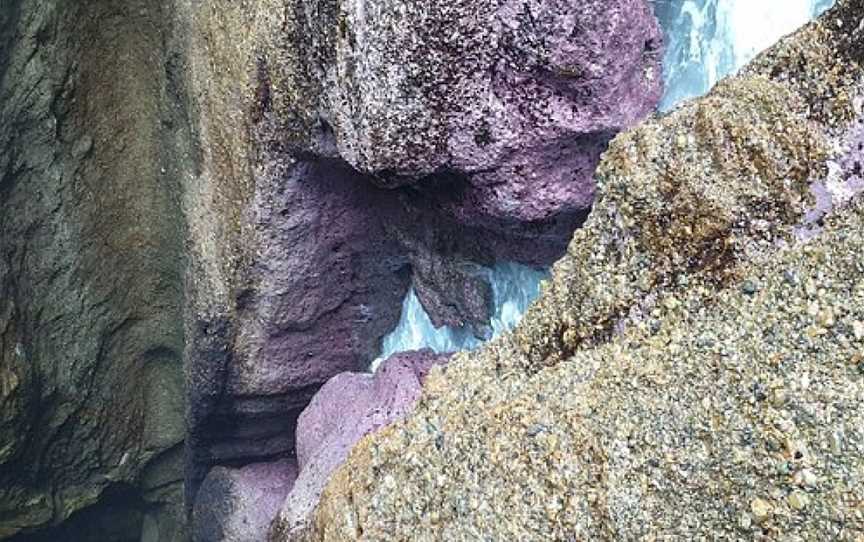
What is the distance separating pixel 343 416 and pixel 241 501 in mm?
886

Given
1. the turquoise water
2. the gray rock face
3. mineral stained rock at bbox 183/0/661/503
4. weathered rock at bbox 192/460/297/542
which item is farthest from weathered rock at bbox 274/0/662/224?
weathered rock at bbox 192/460/297/542

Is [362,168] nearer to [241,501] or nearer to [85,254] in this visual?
[85,254]

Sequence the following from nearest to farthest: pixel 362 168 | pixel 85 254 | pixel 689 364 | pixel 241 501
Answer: pixel 689 364, pixel 362 168, pixel 85 254, pixel 241 501

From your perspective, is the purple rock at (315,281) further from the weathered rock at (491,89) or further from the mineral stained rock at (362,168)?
the weathered rock at (491,89)

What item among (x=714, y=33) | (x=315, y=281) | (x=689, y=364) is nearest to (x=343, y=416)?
(x=315, y=281)

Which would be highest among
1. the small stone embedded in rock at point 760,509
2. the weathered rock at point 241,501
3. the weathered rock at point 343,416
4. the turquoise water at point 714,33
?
the turquoise water at point 714,33

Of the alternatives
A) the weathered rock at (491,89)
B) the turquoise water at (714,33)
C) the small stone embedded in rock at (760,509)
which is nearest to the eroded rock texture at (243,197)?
the weathered rock at (491,89)

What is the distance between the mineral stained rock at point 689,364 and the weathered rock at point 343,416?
2.78 feet

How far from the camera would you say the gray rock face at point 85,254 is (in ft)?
10.1

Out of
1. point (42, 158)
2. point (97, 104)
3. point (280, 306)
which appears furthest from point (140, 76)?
point (280, 306)

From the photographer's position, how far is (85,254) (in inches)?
135

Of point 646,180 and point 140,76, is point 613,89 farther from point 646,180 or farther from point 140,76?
point 140,76

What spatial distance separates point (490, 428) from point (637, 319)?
32 cm

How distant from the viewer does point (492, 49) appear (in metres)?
1.96
